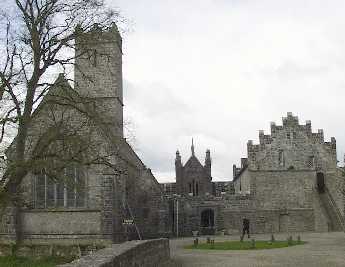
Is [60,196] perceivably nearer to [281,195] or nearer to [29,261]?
[29,261]

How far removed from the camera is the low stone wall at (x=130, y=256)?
10.3 meters

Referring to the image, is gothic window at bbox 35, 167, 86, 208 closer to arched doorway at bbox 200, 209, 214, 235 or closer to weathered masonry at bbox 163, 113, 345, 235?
weathered masonry at bbox 163, 113, 345, 235

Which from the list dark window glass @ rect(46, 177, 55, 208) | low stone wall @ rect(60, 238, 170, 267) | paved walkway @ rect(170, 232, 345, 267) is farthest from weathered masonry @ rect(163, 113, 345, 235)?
low stone wall @ rect(60, 238, 170, 267)

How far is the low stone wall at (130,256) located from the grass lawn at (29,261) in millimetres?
6584

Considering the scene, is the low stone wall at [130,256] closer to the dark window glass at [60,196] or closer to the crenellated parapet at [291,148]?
the dark window glass at [60,196]

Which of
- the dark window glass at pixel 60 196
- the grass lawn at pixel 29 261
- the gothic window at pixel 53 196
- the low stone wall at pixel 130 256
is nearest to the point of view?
the low stone wall at pixel 130 256

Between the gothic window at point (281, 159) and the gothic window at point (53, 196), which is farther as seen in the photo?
the gothic window at point (281, 159)

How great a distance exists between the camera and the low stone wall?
10.3 metres

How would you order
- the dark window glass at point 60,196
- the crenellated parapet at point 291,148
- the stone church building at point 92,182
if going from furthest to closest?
the crenellated parapet at point 291,148 < the dark window glass at point 60,196 < the stone church building at point 92,182

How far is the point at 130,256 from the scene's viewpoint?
1271 centimetres

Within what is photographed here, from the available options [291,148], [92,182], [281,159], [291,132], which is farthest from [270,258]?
[291,132]

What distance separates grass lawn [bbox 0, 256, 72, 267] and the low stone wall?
6.58 metres

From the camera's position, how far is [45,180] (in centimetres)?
3078

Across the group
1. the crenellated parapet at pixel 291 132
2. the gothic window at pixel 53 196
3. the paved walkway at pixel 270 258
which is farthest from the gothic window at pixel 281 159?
the paved walkway at pixel 270 258
